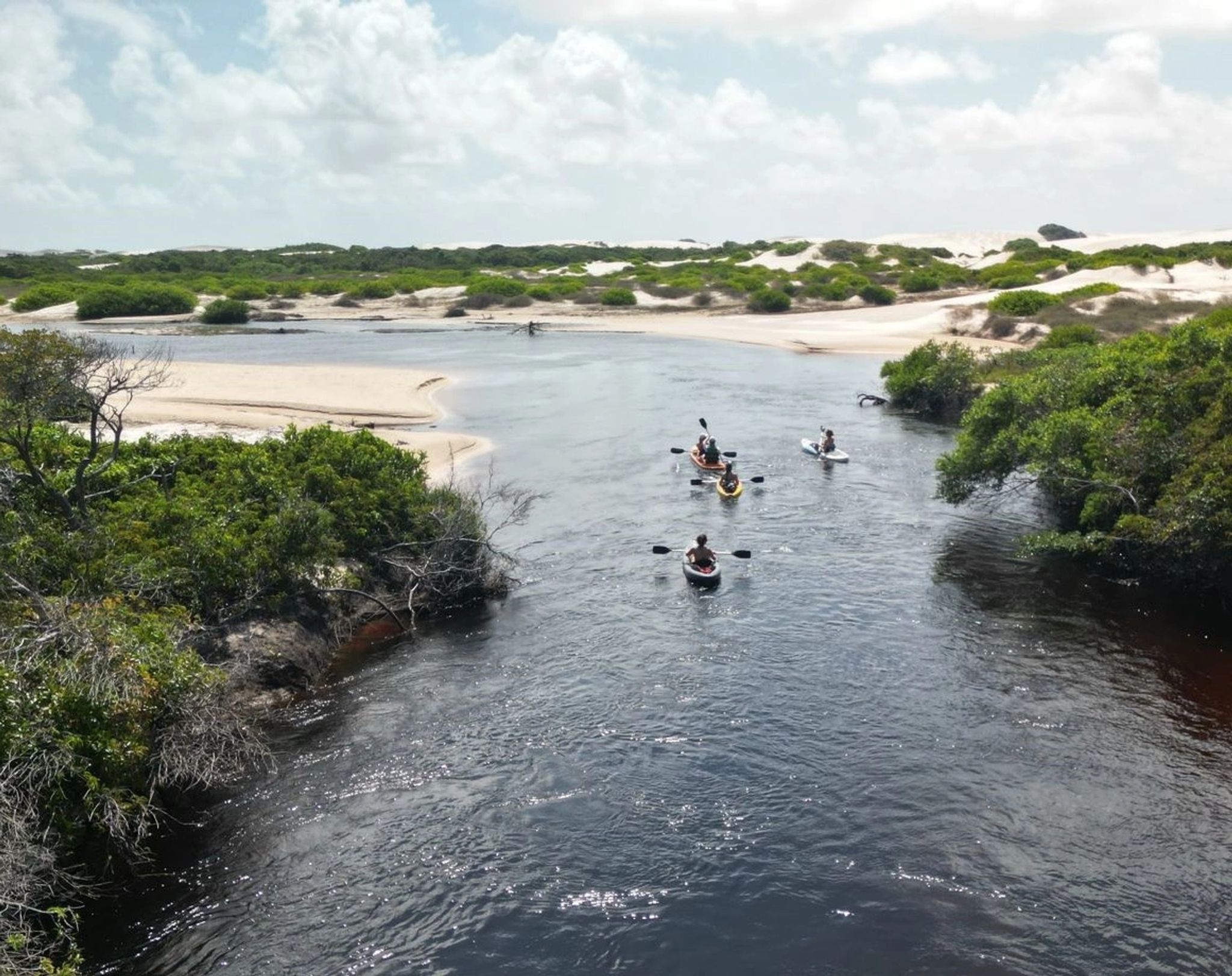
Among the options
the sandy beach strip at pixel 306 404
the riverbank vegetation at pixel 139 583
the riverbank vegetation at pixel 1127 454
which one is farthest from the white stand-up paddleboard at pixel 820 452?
the riverbank vegetation at pixel 139 583

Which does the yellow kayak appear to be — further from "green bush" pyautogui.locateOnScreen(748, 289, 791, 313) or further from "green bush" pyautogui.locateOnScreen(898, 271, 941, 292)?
"green bush" pyautogui.locateOnScreen(898, 271, 941, 292)

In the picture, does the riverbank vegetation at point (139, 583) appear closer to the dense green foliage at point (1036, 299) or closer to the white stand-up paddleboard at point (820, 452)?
the white stand-up paddleboard at point (820, 452)

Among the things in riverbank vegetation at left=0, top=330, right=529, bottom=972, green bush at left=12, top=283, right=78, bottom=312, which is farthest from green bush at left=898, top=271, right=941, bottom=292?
green bush at left=12, top=283, right=78, bottom=312

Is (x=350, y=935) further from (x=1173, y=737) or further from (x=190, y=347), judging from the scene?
(x=190, y=347)

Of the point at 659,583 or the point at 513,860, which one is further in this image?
the point at 659,583

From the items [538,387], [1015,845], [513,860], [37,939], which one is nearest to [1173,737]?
[1015,845]
